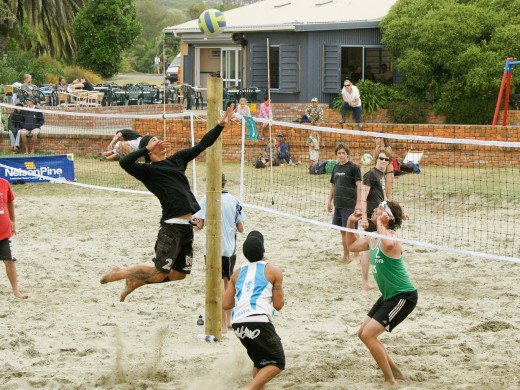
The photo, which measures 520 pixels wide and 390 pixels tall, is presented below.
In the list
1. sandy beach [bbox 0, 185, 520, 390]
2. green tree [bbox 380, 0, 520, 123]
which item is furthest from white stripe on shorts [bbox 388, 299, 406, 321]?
green tree [bbox 380, 0, 520, 123]

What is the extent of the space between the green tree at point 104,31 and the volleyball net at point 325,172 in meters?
15.7

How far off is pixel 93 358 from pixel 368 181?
14.0 feet

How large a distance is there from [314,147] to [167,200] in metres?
12.9

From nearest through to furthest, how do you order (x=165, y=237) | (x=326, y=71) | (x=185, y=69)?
(x=165, y=237) < (x=326, y=71) < (x=185, y=69)

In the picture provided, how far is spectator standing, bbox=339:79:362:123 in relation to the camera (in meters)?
22.5

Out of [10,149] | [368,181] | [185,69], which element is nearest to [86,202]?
[10,149]

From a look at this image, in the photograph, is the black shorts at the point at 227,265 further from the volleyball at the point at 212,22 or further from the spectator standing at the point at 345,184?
the volleyball at the point at 212,22

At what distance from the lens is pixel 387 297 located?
752 centimetres

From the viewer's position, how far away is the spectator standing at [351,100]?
2253 centimetres

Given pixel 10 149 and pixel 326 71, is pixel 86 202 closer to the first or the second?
pixel 10 149

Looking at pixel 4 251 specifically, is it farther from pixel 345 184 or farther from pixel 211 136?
pixel 345 184

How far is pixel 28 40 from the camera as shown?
4422 centimetres

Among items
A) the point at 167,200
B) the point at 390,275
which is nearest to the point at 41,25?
the point at 167,200

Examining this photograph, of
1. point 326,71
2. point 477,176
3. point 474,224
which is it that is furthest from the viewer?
point 326,71
